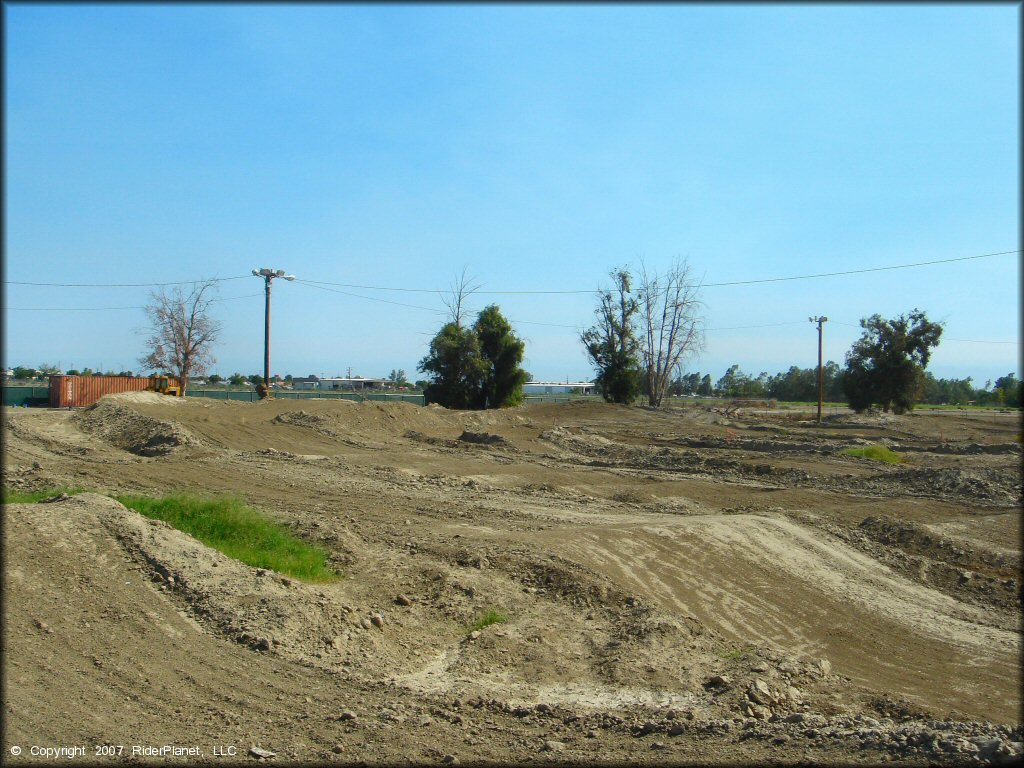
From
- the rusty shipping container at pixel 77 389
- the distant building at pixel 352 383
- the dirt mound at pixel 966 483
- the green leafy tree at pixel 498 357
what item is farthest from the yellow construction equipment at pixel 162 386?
the distant building at pixel 352 383

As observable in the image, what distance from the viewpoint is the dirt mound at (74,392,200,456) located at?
23.8m

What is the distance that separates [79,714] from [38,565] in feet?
10.0

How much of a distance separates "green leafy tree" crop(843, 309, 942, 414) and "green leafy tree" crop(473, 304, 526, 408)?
26.1 meters

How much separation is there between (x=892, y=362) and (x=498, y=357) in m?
29.2

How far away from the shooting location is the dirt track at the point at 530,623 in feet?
19.4

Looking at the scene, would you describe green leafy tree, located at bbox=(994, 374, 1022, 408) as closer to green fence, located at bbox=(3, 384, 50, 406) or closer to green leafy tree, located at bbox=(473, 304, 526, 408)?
green leafy tree, located at bbox=(473, 304, 526, 408)

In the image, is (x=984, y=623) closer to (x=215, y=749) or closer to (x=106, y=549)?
(x=215, y=749)

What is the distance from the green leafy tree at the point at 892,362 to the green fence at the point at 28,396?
54.1 meters

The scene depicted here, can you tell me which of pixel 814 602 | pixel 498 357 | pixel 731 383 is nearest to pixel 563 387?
pixel 731 383

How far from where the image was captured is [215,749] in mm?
5488

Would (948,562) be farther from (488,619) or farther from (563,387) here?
(563,387)

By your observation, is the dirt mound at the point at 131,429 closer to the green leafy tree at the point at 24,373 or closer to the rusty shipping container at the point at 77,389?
the rusty shipping container at the point at 77,389

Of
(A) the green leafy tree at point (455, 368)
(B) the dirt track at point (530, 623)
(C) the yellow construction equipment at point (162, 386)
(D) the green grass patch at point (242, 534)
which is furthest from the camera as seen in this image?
(A) the green leafy tree at point (455, 368)

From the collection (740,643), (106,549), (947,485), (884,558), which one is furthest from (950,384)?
(106,549)
